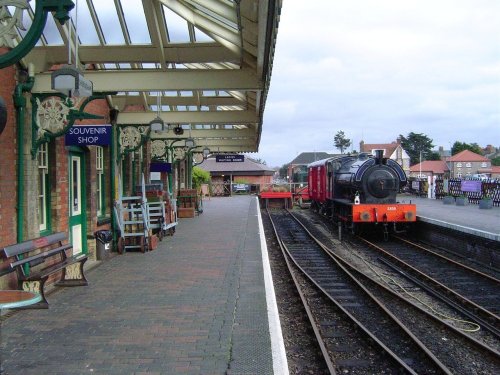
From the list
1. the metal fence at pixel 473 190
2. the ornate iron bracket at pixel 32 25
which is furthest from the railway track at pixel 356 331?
the metal fence at pixel 473 190

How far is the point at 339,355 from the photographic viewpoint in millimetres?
5688

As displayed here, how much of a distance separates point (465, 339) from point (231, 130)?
13.0 metres

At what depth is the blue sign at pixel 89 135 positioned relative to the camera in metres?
8.14

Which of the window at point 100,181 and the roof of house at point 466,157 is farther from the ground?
the roof of house at point 466,157

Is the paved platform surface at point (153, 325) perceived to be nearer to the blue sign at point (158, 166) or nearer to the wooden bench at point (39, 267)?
the wooden bench at point (39, 267)

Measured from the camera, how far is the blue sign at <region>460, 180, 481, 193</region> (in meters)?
25.4

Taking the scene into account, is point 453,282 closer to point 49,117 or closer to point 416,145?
point 49,117

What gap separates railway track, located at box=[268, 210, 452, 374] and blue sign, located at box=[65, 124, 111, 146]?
13.7 feet

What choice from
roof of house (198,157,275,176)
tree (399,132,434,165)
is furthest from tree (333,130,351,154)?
roof of house (198,157,275,176)

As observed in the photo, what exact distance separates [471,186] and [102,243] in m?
22.0

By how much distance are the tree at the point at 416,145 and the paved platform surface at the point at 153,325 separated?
332ft

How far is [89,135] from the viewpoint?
8242 millimetres

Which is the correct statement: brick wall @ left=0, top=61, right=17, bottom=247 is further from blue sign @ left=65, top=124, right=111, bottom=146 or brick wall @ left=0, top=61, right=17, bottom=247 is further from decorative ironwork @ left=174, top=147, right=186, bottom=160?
decorative ironwork @ left=174, top=147, right=186, bottom=160

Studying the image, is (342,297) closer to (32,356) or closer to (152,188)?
Answer: (32,356)
